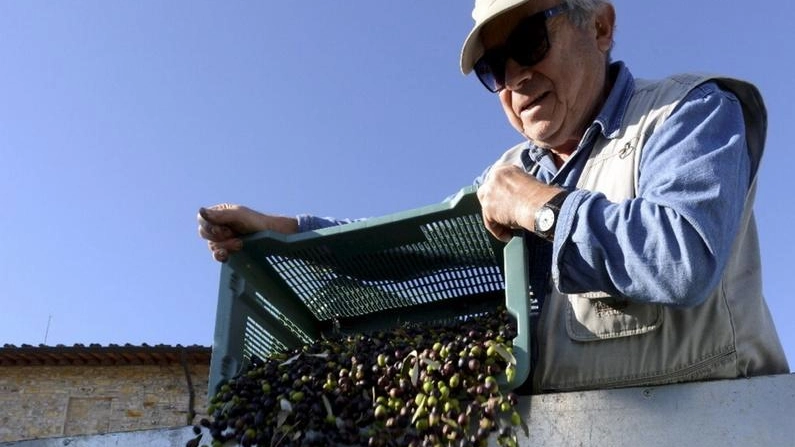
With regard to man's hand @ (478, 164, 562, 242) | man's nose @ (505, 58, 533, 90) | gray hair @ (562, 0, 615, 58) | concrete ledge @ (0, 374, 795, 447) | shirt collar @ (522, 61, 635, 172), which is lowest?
concrete ledge @ (0, 374, 795, 447)

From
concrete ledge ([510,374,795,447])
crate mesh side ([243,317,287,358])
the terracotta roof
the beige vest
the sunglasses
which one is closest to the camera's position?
concrete ledge ([510,374,795,447])

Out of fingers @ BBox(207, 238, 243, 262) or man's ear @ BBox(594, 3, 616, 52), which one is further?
man's ear @ BBox(594, 3, 616, 52)

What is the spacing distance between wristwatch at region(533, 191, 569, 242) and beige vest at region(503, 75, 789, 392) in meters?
0.20

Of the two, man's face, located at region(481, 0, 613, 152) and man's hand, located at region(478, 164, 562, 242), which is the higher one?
man's face, located at region(481, 0, 613, 152)

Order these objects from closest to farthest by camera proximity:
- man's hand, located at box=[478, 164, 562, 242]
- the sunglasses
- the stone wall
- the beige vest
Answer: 1. the beige vest
2. man's hand, located at box=[478, 164, 562, 242]
3. the sunglasses
4. the stone wall

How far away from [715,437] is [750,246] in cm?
61

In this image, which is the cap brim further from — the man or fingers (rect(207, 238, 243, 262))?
fingers (rect(207, 238, 243, 262))

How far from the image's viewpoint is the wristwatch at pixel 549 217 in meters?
1.88

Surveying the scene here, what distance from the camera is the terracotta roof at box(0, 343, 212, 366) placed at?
55.2ft

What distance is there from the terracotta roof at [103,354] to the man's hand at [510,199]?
15518mm

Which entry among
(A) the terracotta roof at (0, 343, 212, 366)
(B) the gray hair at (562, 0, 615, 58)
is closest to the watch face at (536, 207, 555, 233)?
(B) the gray hair at (562, 0, 615, 58)

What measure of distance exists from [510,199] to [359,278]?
2.62ft

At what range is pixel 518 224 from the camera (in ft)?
6.56

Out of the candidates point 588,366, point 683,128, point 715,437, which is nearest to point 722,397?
point 715,437
